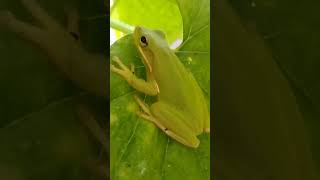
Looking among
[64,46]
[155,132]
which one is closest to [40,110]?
[64,46]

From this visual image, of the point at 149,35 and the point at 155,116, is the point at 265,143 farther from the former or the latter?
the point at 149,35

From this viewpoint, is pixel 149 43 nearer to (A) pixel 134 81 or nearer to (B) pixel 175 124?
(A) pixel 134 81

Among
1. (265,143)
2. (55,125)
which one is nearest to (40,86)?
(55,125)

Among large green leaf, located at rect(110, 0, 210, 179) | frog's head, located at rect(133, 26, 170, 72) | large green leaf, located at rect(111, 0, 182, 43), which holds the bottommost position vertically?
large green leaf, located at rect(110, 0, 210, 179)

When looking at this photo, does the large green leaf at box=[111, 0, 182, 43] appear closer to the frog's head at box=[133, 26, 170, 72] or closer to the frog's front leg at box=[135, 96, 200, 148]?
the frog's head at box=[133, 26, 170, 72]

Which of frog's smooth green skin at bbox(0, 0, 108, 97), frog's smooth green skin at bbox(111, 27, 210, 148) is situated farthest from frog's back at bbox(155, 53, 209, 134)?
frog's smooth green skin at bbox(0, 0, 108, 97)
